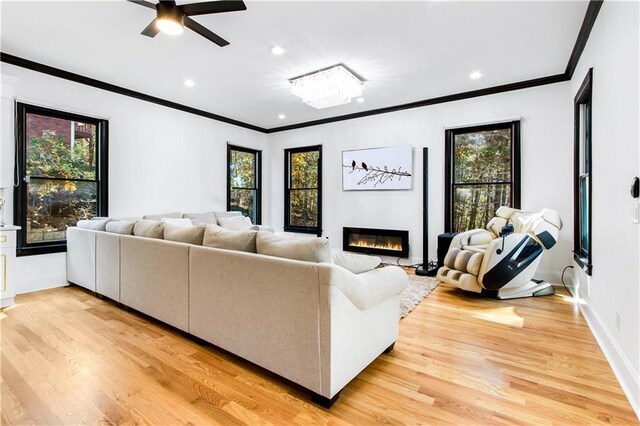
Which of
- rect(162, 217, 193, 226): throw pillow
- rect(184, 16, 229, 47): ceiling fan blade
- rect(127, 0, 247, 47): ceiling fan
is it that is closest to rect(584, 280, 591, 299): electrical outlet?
rect(127, 0, 247, 47): ceiling fan

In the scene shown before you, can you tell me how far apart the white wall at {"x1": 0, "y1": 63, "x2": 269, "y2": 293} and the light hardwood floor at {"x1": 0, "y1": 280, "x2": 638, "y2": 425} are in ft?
5.73

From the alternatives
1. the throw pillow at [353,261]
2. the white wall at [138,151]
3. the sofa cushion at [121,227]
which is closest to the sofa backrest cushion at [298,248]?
the throw pillow at [353,261]

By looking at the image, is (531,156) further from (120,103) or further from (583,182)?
(120,103)

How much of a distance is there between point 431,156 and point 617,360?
142 inches

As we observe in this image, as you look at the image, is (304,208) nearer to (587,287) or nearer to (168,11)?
(168,11)

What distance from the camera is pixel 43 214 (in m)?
3.91

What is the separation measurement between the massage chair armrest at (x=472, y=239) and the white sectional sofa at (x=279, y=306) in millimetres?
2191

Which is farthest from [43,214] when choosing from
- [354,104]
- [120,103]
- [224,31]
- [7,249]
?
[354,104]

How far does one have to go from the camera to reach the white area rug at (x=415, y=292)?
10.6 feet

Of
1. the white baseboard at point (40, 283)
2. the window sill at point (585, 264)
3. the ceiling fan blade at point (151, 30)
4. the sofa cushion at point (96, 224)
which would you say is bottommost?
the white baseboard at point (40, 283)

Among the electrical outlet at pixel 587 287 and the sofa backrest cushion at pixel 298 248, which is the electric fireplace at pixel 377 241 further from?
the sofa backrest cushion at pixel 298 248

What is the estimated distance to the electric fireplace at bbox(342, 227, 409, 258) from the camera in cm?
533

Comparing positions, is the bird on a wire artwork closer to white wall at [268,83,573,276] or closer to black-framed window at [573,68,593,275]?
white wall at [268,83,573,276]

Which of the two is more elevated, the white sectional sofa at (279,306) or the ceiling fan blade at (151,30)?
the ceiling fan blade at (151,30)
